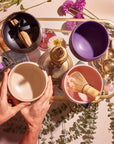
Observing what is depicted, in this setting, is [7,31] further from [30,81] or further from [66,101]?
[66,101]

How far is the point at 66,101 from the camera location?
68cm

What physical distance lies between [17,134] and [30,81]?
9.3 inches

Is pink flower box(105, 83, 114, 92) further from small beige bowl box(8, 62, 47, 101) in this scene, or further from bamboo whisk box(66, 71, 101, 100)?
small beige bowl box(8, 62, 47, 101)

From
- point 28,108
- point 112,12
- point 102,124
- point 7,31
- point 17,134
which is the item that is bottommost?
point 102,124

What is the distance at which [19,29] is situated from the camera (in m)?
0.55

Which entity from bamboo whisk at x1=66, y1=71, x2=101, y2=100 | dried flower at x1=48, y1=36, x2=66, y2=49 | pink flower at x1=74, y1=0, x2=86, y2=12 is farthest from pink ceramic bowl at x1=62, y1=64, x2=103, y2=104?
pink flower at x1=74, y1=0, x2=86, y2=12

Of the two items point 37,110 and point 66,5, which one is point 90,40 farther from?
point 37,110

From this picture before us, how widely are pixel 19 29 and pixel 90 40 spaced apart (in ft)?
0.84

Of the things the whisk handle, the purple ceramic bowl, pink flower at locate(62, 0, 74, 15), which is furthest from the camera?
pink flower at locate(62, 0, 74, 15)

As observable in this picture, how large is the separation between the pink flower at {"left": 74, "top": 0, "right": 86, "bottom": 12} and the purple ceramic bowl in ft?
0.43

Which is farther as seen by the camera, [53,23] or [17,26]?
[53,23]

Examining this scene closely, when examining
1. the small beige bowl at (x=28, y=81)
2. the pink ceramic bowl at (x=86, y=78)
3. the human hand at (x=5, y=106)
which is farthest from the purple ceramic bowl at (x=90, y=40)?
the human hand at (x=5, y=106)

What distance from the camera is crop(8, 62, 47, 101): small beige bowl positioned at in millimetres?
544

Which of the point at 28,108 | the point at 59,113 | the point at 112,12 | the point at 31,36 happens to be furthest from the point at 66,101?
the point at 112,12
